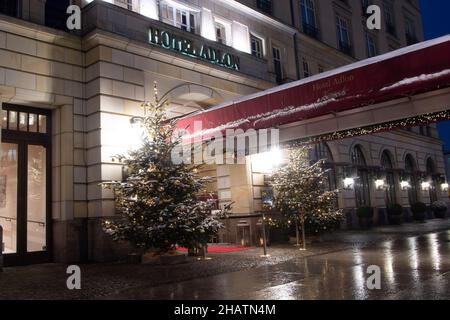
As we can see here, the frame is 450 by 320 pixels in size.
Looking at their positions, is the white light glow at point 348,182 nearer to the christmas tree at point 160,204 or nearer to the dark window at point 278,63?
the dark window at point 278,63

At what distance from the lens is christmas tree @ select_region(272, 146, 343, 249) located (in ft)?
50.5

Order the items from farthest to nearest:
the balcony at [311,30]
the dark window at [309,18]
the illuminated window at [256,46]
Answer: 1. the dark window at [309,18]
2. the balcony at [311,30]
3. the illuminated window at [256,46]

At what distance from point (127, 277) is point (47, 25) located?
29.0ft

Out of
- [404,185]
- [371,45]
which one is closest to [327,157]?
[404,185]

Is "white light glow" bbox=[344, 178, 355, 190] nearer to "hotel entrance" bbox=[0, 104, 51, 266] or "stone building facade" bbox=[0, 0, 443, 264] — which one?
"stone building facade" bbox=[0, 0, 443, 264]

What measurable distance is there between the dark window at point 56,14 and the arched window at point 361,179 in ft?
63.6

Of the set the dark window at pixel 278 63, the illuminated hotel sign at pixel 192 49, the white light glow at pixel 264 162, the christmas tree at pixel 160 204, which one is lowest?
the christmas tree at pixel 160 204

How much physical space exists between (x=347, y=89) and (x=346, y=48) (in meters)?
19.8

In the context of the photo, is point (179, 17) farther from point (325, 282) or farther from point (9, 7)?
point (325, 282)

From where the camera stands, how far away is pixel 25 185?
13219 mm

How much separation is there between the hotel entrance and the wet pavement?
247 inches

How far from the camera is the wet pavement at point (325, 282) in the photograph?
7.16 meters

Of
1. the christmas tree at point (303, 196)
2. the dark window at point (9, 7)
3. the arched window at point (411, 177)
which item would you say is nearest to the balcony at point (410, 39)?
the arched window at point (411, 177)

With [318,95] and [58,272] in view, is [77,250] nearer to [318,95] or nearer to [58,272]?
[58,272]
